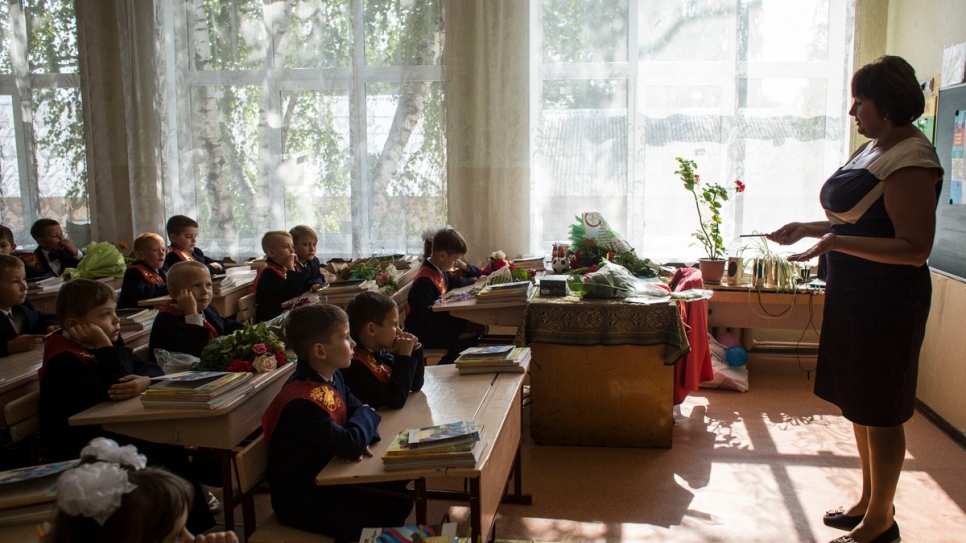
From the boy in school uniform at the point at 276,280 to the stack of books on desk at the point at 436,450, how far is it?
2798 mm

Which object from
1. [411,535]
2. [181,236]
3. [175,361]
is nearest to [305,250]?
[181,236]

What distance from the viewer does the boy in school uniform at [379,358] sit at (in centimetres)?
255

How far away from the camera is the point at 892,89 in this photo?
2412mm

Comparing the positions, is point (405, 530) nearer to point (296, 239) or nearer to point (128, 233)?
point (296, 239)

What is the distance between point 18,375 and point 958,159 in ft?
14.8

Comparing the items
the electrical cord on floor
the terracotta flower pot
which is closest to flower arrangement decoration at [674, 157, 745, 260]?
the terracotta flower pot

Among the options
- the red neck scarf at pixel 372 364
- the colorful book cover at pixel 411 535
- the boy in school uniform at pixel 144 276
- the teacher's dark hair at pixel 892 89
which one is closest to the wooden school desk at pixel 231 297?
the boy in school uniform at pixel 144 276

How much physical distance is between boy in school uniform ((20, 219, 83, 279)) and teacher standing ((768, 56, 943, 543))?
5.41 m

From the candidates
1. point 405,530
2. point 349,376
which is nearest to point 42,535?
point 405,530

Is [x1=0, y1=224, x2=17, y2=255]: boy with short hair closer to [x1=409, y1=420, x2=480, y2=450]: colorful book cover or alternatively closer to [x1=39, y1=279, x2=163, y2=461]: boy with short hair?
[x1=39, y1=279, x2=163, y2=461]: boy with short hair

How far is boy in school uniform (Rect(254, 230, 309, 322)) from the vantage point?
463 cm

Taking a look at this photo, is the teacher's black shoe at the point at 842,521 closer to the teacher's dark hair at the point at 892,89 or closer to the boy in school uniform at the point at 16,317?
the teacher's dark hair at the point at 892,89

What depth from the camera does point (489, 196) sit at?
19.2 feet

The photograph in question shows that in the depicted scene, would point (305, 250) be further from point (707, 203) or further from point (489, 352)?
point (707, 203)
